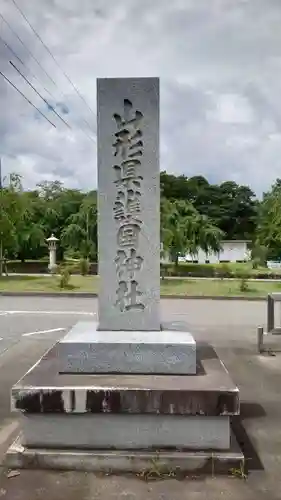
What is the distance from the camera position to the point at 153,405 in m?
3.36

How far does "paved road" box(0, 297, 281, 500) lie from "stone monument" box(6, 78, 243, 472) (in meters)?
0.19

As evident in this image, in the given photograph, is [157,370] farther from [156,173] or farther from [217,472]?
[156,173]

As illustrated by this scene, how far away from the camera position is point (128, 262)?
400cm

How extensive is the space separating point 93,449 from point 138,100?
2848 millimetres

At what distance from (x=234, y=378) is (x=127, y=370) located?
283cm

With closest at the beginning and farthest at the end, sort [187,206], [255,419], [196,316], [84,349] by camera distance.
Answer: [84,349], [255,419], [196,316], [187,206]

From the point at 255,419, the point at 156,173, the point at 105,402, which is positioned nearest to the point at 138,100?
the point at 156,173

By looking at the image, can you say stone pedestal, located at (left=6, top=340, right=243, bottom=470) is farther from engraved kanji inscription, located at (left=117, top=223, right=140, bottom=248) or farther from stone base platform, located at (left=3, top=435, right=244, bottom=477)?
engraved kanji inscription, located at (left=117, top=223, right=140, bottom=248)

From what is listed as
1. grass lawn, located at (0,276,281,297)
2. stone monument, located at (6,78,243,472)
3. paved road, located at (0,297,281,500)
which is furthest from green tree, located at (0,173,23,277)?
stone monument, located at (6,78,243,472)

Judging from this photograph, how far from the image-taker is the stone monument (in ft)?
11.1

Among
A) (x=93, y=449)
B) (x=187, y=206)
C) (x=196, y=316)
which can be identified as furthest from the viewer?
(x=187, y=206)

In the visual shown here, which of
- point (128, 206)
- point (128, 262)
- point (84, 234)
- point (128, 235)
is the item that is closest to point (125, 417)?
point (128, 262)

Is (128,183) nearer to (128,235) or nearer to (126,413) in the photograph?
(128,235)

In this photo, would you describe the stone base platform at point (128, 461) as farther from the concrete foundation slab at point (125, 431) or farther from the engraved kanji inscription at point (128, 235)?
the engraved kanji inscription at point (128, 235)
